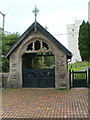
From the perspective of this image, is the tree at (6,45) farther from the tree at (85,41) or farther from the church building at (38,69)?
the tree at (85,41)

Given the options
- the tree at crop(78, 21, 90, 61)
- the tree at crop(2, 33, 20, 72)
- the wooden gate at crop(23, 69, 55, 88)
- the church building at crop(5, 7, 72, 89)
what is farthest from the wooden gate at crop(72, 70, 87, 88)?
the tree at crop(78, 21, 90, 61)

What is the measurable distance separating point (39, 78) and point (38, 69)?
78 cm

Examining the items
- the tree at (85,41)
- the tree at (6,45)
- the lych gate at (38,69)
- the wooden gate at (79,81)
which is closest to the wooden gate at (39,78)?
the lych gate at (38,69)

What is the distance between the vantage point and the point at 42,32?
15344 mm

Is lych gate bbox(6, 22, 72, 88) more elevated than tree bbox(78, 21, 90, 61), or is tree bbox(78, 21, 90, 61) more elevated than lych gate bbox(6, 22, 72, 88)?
tree bbox(78, 21, 90, 61)

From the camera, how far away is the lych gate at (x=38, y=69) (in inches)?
586

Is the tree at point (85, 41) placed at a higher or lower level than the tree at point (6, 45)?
higher

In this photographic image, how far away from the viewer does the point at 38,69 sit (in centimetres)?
1548

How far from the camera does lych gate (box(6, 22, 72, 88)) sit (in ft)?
48.9

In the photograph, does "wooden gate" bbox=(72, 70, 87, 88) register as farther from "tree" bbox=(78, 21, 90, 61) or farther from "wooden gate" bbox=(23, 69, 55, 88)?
"tree" bbox=(78, 21, 90, 61)

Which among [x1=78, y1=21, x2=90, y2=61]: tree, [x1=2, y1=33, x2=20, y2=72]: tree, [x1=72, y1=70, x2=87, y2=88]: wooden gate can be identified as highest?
[x1=78, y1=21, x2=90, y2=61]: tree

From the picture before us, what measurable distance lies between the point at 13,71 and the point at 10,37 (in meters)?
6.24

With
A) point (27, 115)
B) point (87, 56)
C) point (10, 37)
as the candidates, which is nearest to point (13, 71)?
point (10, 37)

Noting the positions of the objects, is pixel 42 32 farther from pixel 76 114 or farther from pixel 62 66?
pixel 76 114
